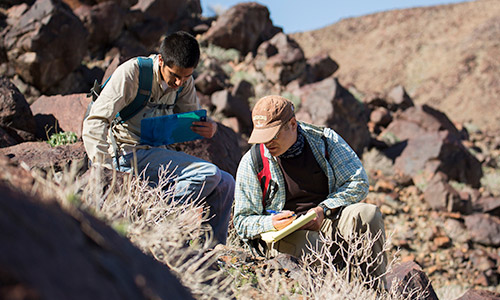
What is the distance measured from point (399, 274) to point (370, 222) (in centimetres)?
110

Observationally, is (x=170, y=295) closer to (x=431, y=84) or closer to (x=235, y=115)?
(x=235, y=115)

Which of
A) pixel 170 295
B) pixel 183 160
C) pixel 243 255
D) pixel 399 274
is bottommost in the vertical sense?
pixel 399 274

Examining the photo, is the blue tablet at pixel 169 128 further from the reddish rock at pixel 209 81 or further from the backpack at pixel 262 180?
the reddish rock at pixel 209 81

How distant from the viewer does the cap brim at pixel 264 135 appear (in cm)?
370

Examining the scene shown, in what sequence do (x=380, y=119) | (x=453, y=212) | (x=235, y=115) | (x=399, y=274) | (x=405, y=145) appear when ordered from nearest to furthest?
(x=399, y=274) < (x=453, y=212) < (x=235, y=115) < (x=405, y=145) < (x=380, y=119)

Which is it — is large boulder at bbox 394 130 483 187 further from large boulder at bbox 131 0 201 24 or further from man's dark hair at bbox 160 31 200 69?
man's dark hair at bbox 160 31 200 69

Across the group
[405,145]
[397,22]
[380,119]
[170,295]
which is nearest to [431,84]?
[397,22]

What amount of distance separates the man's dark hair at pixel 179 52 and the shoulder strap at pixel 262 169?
0.91 m

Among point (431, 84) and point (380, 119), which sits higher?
point (380, 119)

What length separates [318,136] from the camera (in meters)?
4.00

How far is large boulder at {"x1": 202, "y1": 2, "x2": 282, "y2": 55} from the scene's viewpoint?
53.8ft

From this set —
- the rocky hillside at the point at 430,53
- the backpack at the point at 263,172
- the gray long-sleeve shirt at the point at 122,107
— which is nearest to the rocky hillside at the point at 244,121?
the gray long-sleeve shirt at the point at 122,107

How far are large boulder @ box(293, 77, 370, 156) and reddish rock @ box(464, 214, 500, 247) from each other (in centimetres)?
361

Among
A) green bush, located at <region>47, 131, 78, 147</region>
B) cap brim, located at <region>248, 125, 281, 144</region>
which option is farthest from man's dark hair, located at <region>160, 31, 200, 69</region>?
green bush, located at <region>47, 131, 78, 147</region>
